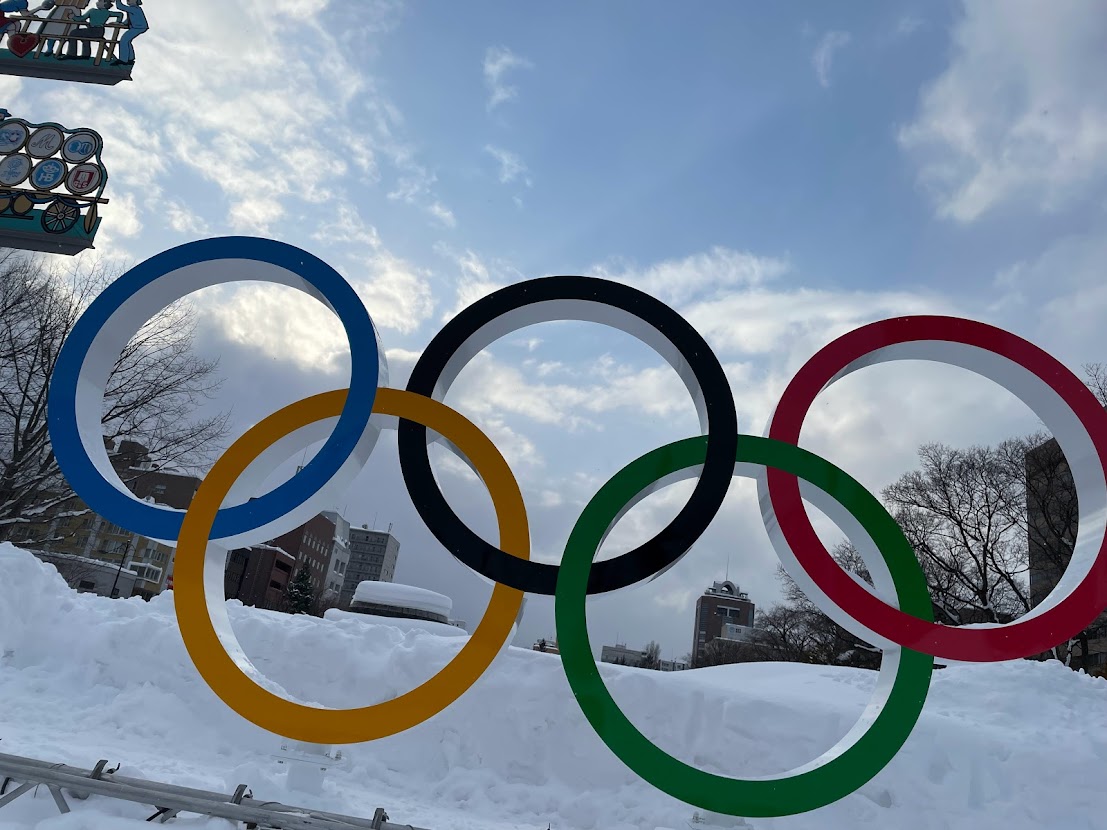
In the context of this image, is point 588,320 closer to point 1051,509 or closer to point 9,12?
point 9,12

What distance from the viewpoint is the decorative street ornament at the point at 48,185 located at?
15375mm

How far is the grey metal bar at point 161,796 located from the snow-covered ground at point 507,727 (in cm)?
86

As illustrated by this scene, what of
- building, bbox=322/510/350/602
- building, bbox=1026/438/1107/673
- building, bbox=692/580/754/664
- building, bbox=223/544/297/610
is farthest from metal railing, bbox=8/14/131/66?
building, bbox=692/580/754/664

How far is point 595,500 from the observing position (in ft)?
20.5

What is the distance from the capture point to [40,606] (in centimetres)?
957

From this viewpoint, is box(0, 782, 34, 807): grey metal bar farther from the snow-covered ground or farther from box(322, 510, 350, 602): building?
box(322, 510, 350, 602): building

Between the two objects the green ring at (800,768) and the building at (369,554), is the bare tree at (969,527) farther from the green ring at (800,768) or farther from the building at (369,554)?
the building at (369,554)

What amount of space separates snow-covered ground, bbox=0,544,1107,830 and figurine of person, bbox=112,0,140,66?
1161 cm

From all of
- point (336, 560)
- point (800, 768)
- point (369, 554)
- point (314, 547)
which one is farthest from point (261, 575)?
point (800, 768)

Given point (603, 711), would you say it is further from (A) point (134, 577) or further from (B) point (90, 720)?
(A) point (134, 577)

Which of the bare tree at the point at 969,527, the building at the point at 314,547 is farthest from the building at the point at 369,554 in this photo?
the bare tree at the point at 969,527

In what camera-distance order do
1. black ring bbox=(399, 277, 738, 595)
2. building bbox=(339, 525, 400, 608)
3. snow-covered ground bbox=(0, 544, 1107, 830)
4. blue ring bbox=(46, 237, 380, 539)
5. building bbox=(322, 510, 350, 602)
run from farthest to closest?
building bbox=(339, 525, 400, 608) → building bbox=(322, 510, 350, 602) → snow-covered ground bbox=(0, 544, 1107, 830) → blue ring bbox=(46, 237, 380, 539) → black ring bbox=(399, 277, 738, 595)

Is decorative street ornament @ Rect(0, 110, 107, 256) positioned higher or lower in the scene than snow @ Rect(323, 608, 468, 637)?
higher

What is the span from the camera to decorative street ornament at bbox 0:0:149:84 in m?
16.4
